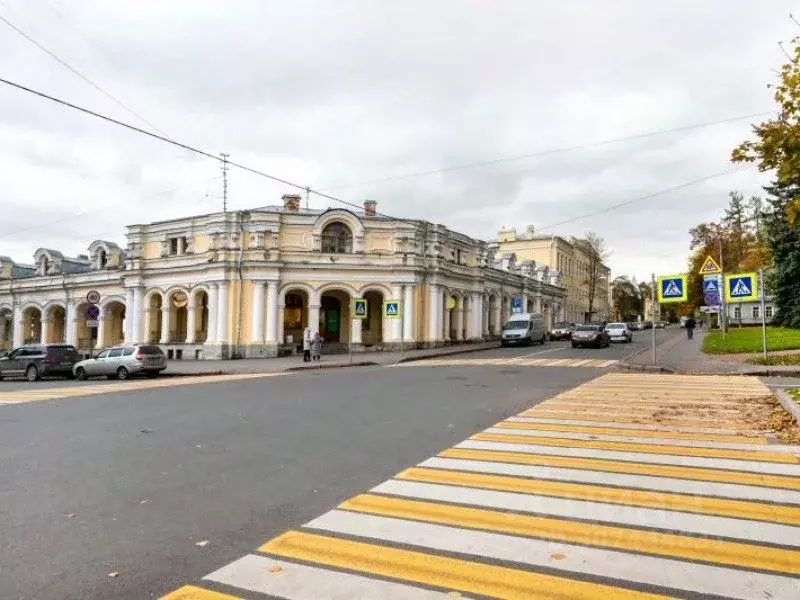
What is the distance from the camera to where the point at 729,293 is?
68.7ft

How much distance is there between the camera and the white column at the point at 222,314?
34.4 meters

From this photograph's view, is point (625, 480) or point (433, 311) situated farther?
point (433, 311)

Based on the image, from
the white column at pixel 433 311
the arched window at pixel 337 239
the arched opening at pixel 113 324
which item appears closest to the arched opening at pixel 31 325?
the arched opening at pixel 113 324

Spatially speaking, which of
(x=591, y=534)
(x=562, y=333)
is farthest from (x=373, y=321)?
(x=591, y=534)

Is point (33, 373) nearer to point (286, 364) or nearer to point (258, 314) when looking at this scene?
point (286, 364)

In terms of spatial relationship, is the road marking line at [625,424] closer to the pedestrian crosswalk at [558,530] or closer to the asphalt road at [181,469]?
the pedestrian crosswalk at [558,530]

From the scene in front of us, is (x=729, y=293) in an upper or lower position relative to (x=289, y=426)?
upper

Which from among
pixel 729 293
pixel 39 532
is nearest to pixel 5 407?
pixel 39 532

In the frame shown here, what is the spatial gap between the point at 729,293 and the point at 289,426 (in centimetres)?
1790

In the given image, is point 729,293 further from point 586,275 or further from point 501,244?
point 586,275

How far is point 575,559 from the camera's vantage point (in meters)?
4.08

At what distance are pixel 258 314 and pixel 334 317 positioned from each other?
618cm

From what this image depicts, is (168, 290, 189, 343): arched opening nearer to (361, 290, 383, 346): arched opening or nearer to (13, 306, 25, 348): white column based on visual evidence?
(361, 290, 383, 346): arched opening

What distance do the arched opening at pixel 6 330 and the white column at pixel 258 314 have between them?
32585 mm
